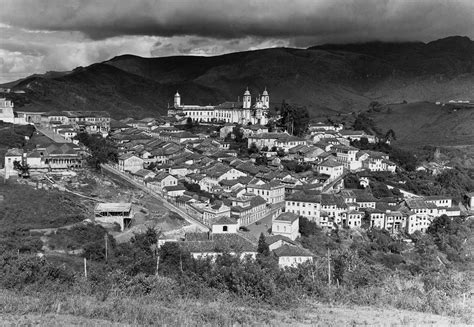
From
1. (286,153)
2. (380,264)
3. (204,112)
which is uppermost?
(204,112)

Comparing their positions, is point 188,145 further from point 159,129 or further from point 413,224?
point 413,224

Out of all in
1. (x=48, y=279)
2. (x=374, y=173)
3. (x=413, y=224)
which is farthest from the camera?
(x=374, y=173)

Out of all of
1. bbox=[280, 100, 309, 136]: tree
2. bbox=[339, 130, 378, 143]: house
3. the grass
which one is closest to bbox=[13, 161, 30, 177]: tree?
the grass

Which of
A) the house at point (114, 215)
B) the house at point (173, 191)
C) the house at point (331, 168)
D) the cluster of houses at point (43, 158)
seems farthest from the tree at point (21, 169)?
the house at point (331, 168)

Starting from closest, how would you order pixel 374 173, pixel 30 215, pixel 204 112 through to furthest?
pixel 30 215 → pixel 374 173 → pixel 204 112

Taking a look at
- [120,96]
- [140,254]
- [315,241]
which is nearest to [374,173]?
[315,241]

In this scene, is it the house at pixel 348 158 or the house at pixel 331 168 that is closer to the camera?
the house at pixel 331 168

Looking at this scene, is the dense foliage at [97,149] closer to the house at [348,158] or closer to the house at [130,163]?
the house at [130,163]

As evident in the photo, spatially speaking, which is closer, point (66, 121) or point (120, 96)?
point (66, 121)
